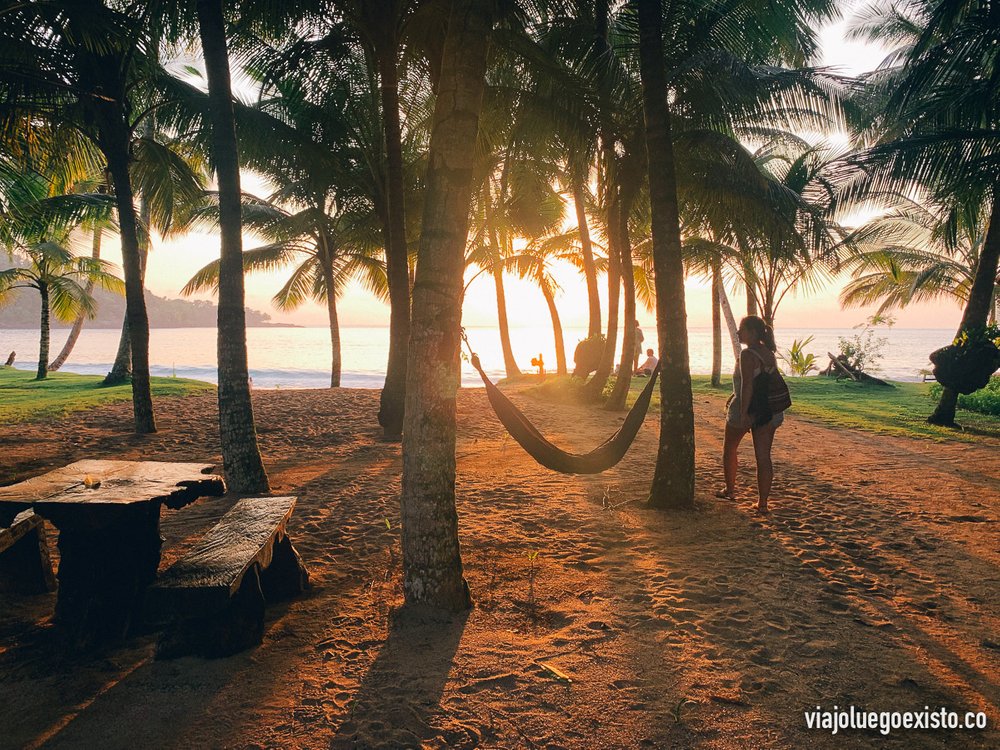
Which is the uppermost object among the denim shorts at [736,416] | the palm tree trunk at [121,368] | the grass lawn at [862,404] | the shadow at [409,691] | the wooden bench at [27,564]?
the palm tree trunk at [121,368]

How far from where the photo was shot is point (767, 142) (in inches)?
568

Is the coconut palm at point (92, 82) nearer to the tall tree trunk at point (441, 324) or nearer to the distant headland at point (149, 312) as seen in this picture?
the tall tree trunk at point (441, 324)

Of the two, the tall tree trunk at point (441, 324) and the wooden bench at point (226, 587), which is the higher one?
the tall tree trunk at point (441, 324)

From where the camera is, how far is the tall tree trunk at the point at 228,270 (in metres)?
5.10

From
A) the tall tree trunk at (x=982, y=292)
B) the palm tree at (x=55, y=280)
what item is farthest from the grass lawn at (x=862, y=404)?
the palm tree at (x=55, y=280)

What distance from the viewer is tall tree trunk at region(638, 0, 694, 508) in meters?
4.63

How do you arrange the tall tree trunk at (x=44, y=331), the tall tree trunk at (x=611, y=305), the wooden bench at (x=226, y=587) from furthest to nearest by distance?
the tall tree trunk at (x=44, y=331), the tall tree trunk at (x=611, y=305), the wooden bench at (x=226, y=587)

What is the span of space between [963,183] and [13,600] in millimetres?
11003

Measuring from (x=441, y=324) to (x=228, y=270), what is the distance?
3293mm

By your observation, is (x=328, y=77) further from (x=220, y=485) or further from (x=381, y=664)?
(x=381, y=664)

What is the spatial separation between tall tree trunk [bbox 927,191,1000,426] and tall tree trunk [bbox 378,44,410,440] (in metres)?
9.08

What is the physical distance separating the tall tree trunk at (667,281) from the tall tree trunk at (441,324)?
2.21 metres

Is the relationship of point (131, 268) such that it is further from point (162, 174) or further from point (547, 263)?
point (547, 263)

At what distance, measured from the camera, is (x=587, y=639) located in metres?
2.73
